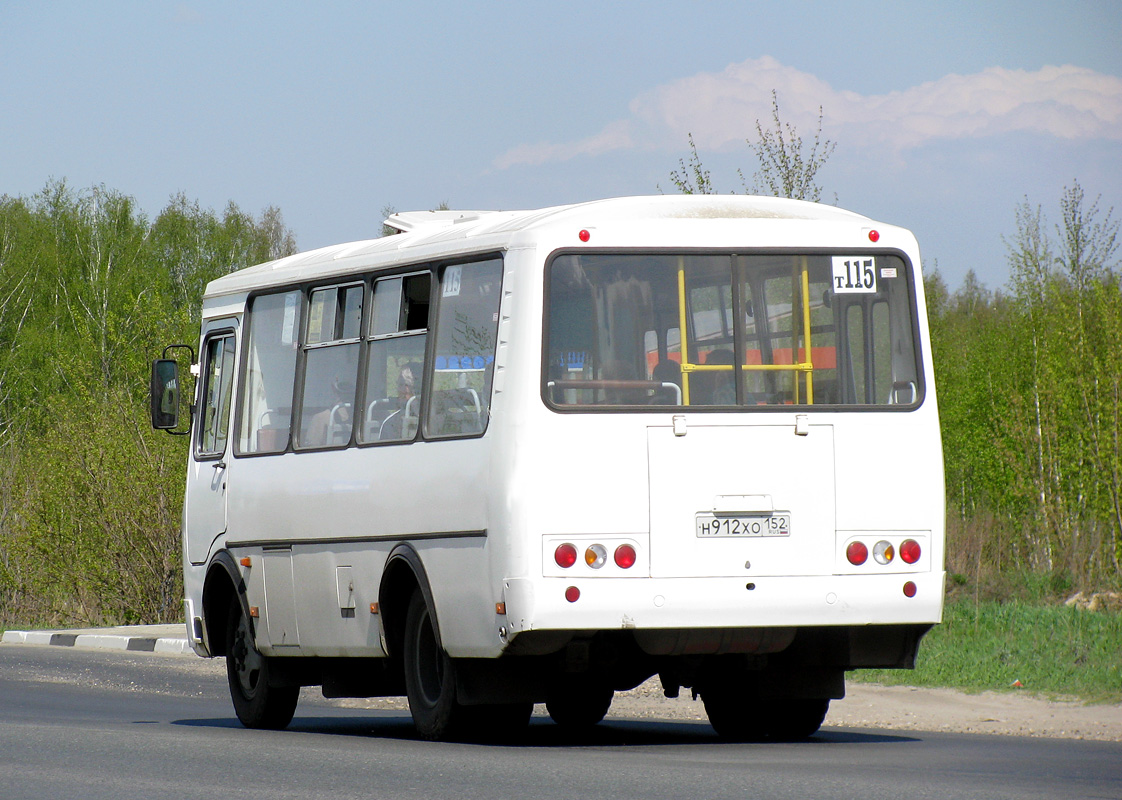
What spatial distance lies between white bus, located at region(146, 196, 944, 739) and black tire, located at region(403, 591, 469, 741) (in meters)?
0.02

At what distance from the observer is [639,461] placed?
33.3 ft

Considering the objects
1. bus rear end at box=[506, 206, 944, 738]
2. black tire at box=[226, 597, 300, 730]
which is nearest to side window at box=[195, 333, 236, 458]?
black tire at box=[226, 597, 300, 730]

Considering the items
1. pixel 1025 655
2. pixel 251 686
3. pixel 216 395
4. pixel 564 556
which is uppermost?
pixel 216 395

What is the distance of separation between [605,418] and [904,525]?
1.80 meters

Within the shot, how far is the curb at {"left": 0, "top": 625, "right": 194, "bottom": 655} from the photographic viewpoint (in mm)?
23172

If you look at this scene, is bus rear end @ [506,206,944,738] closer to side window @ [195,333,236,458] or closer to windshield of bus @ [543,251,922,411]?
windshield of bus @ [543,251,922,411]

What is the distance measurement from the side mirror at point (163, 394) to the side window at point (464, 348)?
11.4ft

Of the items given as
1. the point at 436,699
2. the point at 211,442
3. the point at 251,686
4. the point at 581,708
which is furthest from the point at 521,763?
the point at 211,442

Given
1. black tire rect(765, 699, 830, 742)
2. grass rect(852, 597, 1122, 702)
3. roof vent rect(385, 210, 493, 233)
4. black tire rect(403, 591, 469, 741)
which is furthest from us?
grass rect(852, 597, 1122, 702)

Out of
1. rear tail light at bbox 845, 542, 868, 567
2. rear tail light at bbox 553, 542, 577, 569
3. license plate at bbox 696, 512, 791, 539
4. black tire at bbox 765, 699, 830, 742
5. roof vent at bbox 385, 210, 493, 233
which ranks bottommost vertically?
black tire at bbox 765, 699, 830, 742

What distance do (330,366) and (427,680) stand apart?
2176 mm

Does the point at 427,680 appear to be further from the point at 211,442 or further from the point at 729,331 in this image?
the point at 211,442

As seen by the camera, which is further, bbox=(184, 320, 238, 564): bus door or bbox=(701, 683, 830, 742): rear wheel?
bbox=(184, 320, 238, 564): bus door

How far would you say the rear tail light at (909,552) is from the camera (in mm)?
10461
